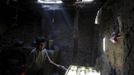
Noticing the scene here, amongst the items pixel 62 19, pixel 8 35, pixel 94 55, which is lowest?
pixel 94 55

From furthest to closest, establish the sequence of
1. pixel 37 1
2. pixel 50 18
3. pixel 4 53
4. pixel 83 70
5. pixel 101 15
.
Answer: pixel 50 18, pixel 4 53, pixel 37 1, pixel 101 15, pixel 83 70

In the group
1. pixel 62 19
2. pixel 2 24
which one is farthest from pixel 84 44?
pixel 2 24

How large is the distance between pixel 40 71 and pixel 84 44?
6352mm

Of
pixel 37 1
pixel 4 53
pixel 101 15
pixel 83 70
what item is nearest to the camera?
pixel 83 70

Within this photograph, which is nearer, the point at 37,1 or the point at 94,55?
the point at 37,1

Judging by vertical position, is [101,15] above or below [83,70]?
above

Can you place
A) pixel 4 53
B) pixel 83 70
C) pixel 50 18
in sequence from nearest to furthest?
pixel 83 70
pixel 4 53
pixel 50 18

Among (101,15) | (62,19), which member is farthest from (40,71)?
(62,19)

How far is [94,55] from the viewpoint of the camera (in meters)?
13.4

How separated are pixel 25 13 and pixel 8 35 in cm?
196

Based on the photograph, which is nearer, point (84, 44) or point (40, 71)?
point (40, 71)

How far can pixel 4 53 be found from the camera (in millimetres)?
13344

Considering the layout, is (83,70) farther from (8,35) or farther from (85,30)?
(8,35)

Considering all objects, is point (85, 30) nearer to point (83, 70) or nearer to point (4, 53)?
point (4, 53)
